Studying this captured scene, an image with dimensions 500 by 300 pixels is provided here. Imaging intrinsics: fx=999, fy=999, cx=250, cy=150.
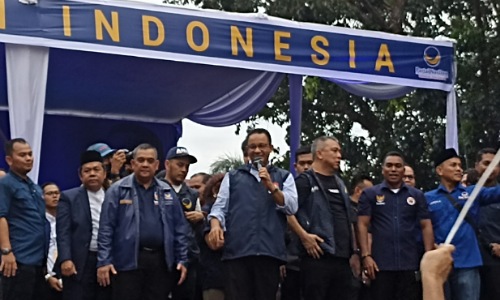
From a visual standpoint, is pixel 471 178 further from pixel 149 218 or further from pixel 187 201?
pixel 149 218

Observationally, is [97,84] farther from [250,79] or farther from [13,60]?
[13,60]

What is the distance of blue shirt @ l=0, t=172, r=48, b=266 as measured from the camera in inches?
282

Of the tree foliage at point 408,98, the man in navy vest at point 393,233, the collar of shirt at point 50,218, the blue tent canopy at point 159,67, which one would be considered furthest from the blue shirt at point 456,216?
the tree foliage at point 408,98

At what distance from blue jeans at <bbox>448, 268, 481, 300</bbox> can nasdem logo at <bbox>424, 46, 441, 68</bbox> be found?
2856mm

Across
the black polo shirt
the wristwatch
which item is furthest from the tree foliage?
the wristwatch

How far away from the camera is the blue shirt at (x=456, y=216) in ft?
26.6

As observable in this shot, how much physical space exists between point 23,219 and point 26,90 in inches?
59.8

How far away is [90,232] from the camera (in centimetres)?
738

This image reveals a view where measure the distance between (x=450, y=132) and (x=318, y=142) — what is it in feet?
10.0

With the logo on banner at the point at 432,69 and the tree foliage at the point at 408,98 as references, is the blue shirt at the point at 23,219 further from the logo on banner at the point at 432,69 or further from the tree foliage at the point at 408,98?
the tree foliage at the point at 408,98

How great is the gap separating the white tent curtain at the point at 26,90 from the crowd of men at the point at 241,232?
0.52 meters

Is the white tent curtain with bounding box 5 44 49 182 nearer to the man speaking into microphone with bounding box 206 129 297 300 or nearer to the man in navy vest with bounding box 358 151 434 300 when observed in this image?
the man speaking into microphone with bounding box 206 129 297 300

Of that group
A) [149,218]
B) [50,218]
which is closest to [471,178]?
[149,218]

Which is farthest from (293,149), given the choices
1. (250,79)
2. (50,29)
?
(50,29)
